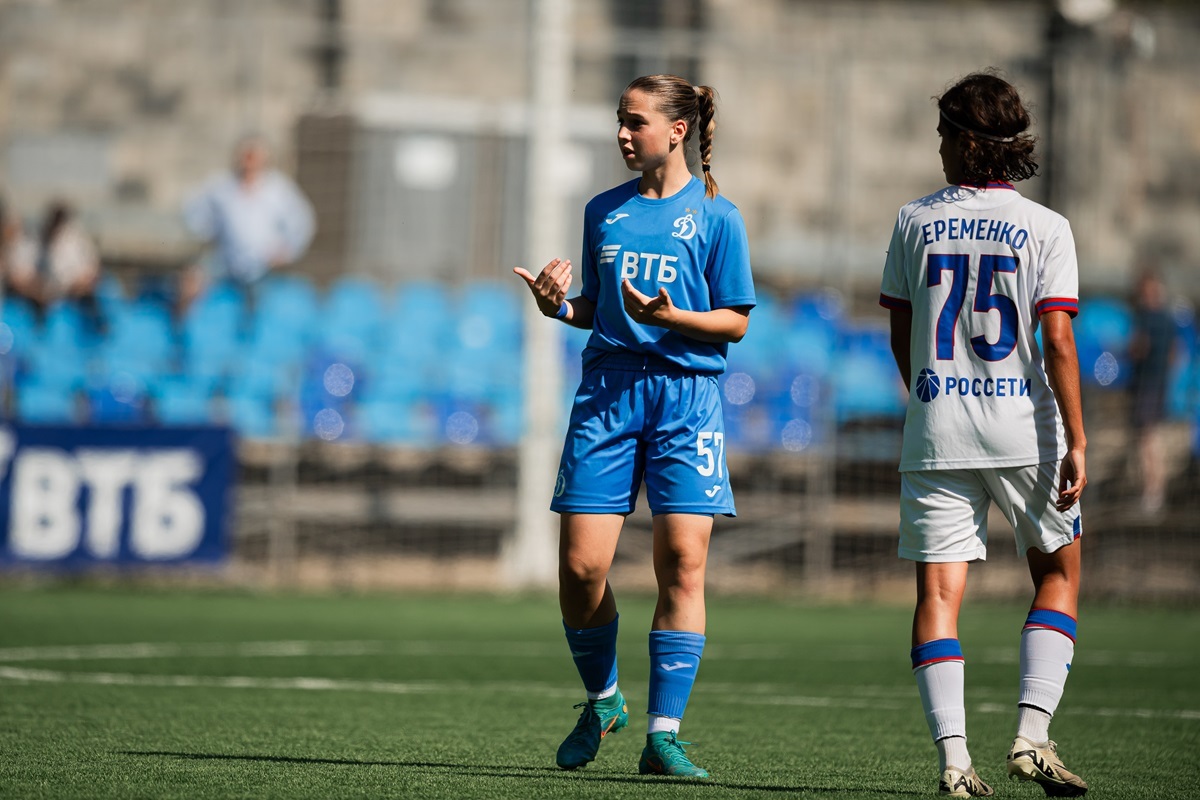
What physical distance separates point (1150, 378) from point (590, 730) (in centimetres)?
1009

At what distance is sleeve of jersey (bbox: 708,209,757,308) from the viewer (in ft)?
15.8

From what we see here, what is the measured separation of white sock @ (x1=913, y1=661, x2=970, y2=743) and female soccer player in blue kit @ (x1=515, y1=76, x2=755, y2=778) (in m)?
0.69

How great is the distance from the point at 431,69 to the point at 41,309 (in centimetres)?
492

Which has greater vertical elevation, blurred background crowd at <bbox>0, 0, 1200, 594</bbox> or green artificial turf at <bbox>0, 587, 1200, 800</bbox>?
blurred background crowd at <bbox>0, 0, 1200, 594</bbox>

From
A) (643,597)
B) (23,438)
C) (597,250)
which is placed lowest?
(643,597)

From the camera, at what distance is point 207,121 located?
1866 cm

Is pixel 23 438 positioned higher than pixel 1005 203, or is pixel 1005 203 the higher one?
pixel 1005 203

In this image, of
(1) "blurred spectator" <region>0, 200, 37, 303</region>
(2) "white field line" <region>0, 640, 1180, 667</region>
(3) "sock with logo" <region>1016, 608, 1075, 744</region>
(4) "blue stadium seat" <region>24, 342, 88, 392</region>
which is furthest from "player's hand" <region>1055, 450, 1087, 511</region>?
(1) "blurred spectator" <region>0, 200, 37, 303</region>

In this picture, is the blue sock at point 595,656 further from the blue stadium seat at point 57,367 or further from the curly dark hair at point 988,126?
the blue stadium seat at point 57,367

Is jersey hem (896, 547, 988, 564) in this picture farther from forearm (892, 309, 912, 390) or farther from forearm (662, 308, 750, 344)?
forearm (662, 308, 750, 344)

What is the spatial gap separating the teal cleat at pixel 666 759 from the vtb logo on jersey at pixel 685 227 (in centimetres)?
138

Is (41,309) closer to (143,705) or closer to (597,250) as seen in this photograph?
(143,705)

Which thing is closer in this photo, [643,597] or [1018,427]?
[1018,427]

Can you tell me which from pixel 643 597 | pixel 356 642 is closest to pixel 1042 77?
pixel 643 597
